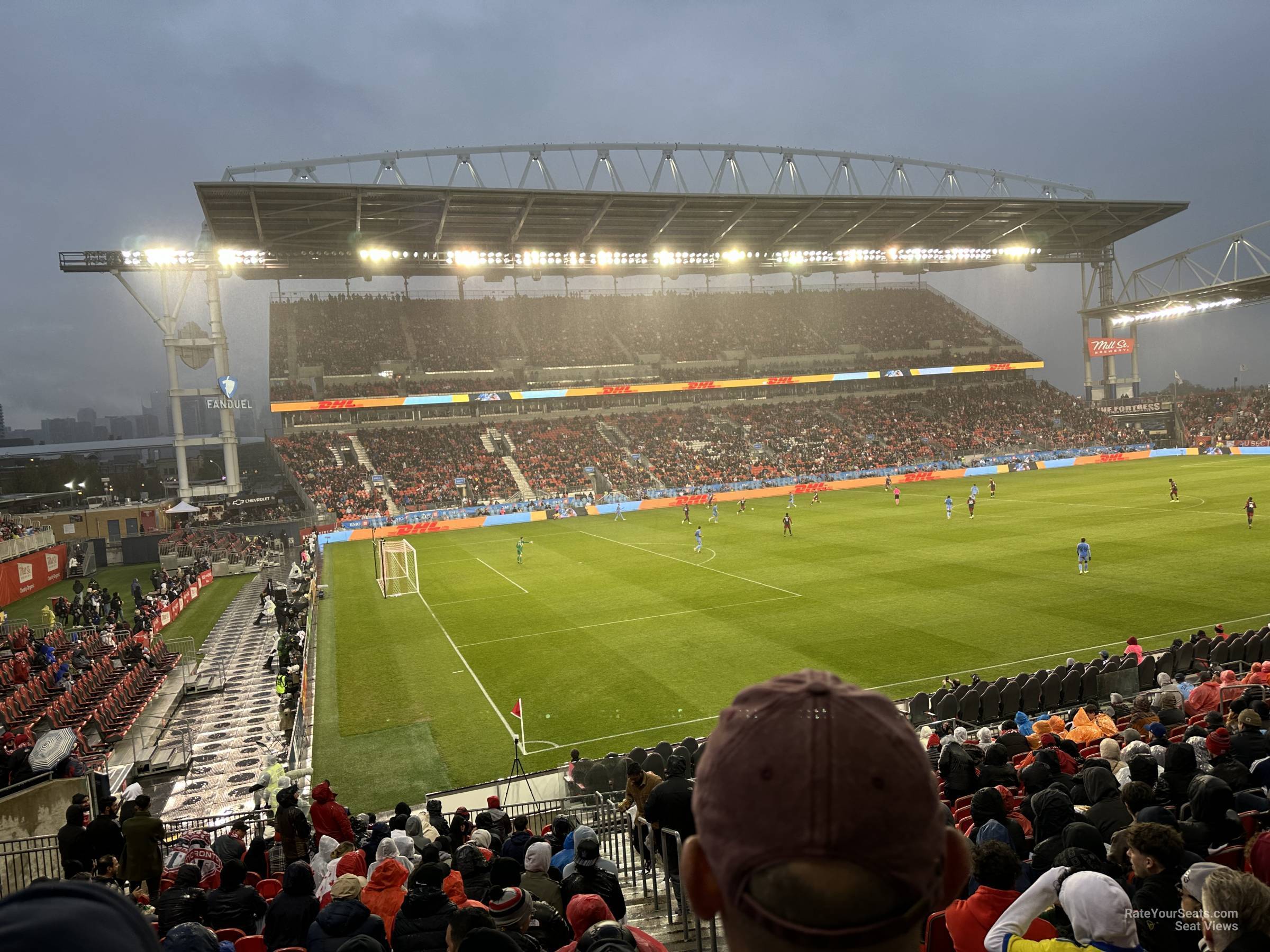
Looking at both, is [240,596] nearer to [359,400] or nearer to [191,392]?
[191,392]

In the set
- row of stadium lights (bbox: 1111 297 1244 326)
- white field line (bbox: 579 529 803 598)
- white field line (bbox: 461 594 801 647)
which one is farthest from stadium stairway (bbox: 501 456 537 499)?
→ row of stadium lights (bbox: 1111 297 1244 326)

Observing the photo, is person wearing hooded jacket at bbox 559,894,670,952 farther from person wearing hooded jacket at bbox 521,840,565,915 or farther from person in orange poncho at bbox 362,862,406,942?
person in orange poncho at bbox 362,862,406,942

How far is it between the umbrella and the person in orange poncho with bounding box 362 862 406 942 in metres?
9.05

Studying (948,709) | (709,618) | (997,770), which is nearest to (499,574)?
(709,618)

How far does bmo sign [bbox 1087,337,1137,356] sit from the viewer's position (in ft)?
272

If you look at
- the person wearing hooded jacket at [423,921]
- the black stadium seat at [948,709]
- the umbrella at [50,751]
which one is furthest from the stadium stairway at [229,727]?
the black stadium seat at [948,709]

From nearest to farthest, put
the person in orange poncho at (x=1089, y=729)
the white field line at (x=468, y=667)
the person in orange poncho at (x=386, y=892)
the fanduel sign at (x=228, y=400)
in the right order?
the person in orange poncho at (x=386, y=892) < the person in orange poncho at (x=1089, y=729) < the white field line at (x=468, y=667) < the fanduel sign at (x=228, y=400)

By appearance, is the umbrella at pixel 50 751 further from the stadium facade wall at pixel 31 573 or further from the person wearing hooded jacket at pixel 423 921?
the stadium facade wall at pixel 31 573

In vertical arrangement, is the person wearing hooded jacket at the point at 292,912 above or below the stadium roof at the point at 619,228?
below

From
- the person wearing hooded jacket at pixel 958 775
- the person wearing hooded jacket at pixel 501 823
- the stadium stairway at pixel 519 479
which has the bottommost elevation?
the person wearing hooded jacket at pixel 501 823

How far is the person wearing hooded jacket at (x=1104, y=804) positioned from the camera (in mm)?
6312

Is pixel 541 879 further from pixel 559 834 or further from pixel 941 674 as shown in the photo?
pixel 941 674

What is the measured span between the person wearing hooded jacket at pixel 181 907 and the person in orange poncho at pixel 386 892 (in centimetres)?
140

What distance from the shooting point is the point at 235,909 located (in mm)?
6457
